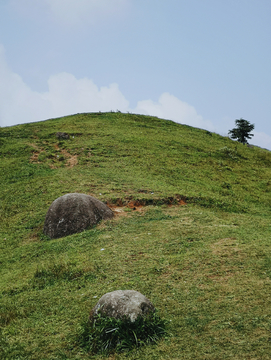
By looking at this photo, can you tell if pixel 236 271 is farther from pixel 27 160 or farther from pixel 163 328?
pixel 27 160

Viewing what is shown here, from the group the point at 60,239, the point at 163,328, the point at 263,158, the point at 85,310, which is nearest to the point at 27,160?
the point at 60,239

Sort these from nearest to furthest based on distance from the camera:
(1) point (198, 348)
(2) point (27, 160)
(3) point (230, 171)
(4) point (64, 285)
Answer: (1) point (198, 348)
(4) point (64, 285)
(2) point (27, 160)
(3) point (230, 171)

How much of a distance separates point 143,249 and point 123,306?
13.0 ft

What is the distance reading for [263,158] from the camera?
26.3 metres

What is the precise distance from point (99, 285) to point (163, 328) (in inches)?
90.4

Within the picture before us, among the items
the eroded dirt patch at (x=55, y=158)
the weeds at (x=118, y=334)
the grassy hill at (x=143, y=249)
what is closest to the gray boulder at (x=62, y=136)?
the grassy hill at (x=143, y=249)

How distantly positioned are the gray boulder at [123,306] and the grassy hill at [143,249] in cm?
53

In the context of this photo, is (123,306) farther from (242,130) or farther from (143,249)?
(242,130)

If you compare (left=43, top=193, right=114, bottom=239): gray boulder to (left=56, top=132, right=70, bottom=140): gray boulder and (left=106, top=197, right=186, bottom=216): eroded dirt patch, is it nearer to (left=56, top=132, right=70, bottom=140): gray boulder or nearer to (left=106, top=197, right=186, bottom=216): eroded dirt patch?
(left=106, top=197, right=186, bottom=216): eroded dirt patch

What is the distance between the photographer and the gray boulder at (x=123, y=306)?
16.3 ft

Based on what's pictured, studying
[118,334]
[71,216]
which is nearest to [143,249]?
[71,216]

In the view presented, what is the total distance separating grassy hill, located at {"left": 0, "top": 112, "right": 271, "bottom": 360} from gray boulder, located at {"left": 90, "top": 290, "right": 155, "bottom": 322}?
529 millimetres

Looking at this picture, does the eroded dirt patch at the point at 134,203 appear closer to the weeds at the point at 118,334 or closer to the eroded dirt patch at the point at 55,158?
the eroded dirt patch at the point at 55,158

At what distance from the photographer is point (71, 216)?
11289mm
